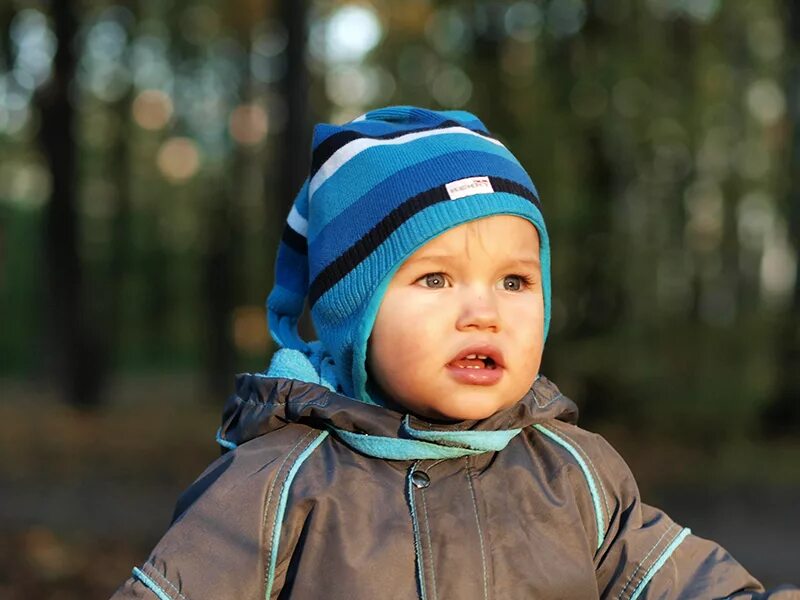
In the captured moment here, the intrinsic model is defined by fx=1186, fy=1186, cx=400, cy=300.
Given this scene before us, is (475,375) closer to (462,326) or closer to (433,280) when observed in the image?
(462,326)

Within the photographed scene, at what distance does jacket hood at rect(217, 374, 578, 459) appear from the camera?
7.75 ft

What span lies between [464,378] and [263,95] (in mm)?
17242

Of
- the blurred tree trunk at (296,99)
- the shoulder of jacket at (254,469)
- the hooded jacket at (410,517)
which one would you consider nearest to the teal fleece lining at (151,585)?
the hooded jacket at (410,517)

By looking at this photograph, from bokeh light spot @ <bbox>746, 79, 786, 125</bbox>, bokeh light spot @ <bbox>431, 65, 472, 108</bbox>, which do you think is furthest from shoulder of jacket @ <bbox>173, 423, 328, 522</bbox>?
bokeh light spot @ <bbox>746, 79, 786, 125</bbox>

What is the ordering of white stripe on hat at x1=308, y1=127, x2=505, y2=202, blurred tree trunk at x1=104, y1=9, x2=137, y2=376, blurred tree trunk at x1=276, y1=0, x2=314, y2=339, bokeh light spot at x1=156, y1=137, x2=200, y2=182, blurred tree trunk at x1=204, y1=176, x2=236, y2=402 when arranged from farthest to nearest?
bokeh light spot at x1=156, y1=137, x2=200, y2=182, blurred tree trunk at x1=104, y1=9, x2=137, y2=376, blurred tree trunk at x1=204, y1=176, x2=236, y2=402, blurred tree trunk at x1=276, y1=0, x2=314, y2=339, white stripe on hat at x1=308, y1=127, x2=505, y2=202

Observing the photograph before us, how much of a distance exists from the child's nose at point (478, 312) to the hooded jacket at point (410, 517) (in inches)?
8.2

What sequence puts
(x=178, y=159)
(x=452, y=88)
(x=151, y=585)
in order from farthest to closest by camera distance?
1. (x=178, y=159)
2. (x=452, y=88)
3. (x=151, y=585)

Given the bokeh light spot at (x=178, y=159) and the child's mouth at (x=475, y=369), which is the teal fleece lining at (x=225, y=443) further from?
the bokeh light spot at (x=178, y=159)

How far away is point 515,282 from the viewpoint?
8.09 ft

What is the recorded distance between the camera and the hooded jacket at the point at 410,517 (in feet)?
7.38

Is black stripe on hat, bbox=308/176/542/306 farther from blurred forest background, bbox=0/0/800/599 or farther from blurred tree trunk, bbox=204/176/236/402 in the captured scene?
blurred tree trunk, bbox=204/176/236/402

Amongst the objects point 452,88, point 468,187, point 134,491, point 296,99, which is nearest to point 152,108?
point 452,88

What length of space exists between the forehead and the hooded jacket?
0.32 metres

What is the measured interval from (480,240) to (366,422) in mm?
432
